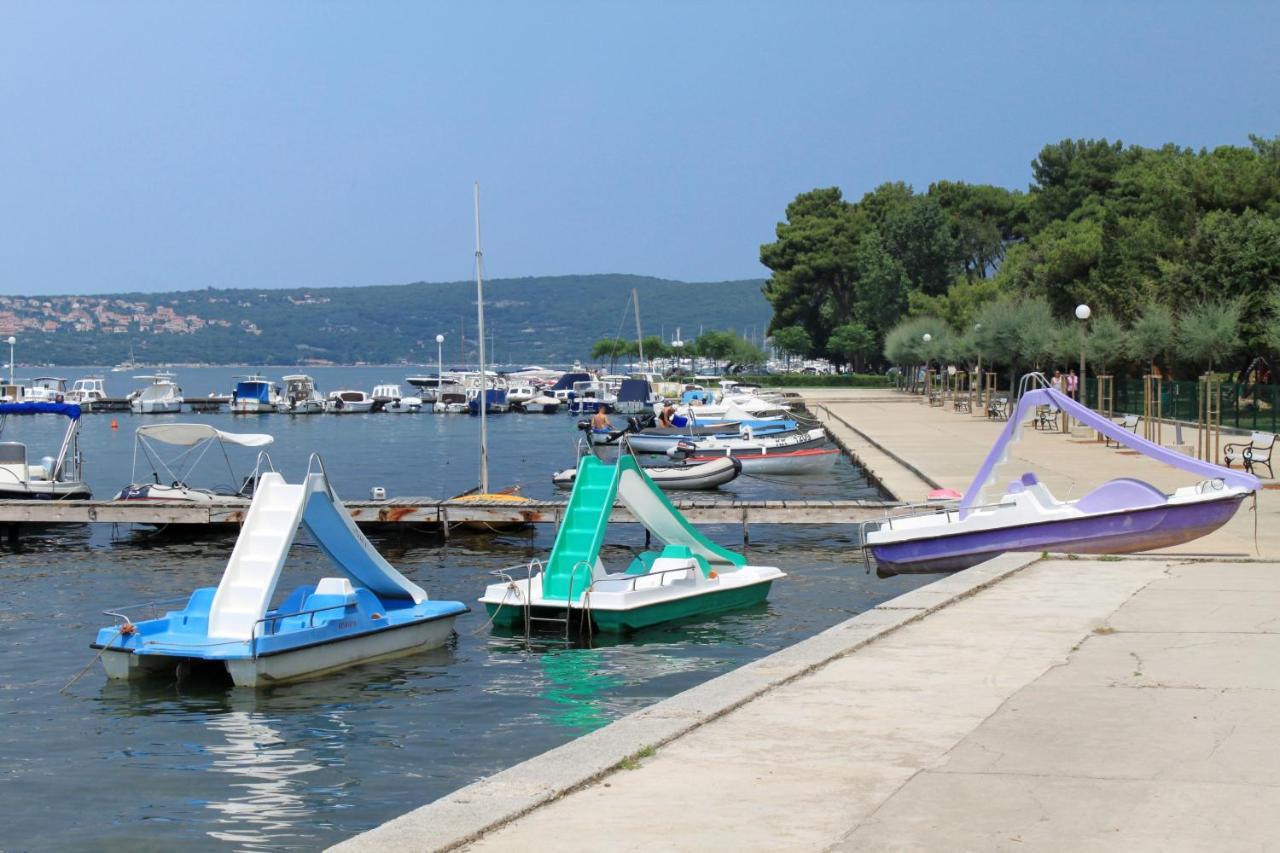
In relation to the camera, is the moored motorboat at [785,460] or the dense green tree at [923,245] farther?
the dense green tree at [923,245]

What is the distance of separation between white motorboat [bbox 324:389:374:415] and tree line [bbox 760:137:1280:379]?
38.6 metres

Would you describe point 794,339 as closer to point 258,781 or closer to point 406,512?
point 406,512

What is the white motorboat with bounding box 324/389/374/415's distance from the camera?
374 feet

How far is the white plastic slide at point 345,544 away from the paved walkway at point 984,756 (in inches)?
296

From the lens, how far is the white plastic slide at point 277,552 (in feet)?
51.7

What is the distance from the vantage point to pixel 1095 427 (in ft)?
70.9

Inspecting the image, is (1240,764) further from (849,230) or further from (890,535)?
(849,230)

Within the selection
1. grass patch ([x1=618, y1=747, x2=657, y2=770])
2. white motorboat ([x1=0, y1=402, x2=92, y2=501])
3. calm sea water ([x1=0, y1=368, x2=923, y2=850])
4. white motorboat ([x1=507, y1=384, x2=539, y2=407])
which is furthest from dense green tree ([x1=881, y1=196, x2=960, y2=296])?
grass patch ([x1=618, y1=747, x2=657, y2=770])

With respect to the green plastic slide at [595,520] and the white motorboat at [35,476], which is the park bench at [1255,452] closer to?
the green plastic slide at [595,520]

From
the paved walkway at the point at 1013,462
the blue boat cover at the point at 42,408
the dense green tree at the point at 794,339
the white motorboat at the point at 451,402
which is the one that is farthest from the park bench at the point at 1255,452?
the dense green tree at the point at 794,339

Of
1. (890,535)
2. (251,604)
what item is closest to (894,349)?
(890,535)

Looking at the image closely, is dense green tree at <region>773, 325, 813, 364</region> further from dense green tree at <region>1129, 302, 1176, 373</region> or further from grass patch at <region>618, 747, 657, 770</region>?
grass patch at <region>618, 747, 657, 770</region>

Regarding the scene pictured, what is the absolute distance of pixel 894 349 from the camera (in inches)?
3932

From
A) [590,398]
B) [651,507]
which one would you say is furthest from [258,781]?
[590,398]
